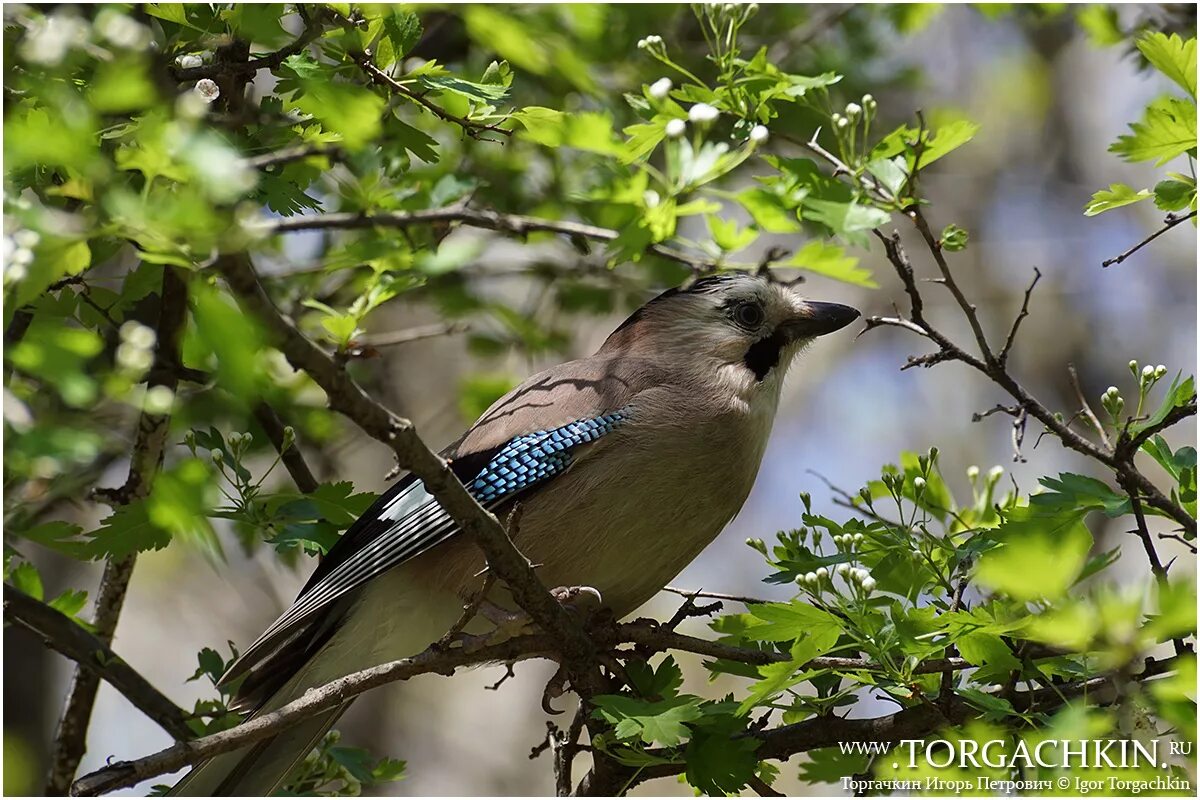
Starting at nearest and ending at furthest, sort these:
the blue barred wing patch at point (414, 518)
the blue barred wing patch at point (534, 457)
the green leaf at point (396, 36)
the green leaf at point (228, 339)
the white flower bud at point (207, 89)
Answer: the green leaf at point (228, 339)
the green leaf at point (396, 36)
the white flower bud at point (207, 89)
the blue barred wing patch at point (414, 518)
the blue barred wing patch at point (534, 457)

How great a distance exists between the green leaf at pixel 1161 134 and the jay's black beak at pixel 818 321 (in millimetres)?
1293

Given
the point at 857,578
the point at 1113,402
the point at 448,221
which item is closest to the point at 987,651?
the point at 857,578

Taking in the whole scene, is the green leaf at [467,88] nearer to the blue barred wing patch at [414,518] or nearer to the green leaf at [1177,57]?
the blue barred wing patch at [414,518]

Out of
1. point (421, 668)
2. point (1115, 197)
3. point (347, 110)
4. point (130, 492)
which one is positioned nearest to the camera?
point (347, 110)

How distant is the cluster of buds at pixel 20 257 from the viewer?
1.52 m

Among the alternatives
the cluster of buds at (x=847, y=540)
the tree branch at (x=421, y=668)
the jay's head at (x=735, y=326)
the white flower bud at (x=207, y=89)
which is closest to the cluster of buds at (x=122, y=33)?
the white flower bud at (x=207, y=89)

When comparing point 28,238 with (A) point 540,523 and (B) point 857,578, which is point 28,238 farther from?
(A) point 540,523

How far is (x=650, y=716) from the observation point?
213 centimetres

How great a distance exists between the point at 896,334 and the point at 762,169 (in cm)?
316

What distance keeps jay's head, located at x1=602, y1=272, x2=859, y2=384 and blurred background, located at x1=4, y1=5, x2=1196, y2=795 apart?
5.2 inches

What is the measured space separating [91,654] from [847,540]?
4.11 feet

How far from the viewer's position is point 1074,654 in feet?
6.62

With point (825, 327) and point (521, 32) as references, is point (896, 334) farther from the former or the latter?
point (521, 32)

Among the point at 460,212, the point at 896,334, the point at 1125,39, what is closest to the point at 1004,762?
the point at 460,212
